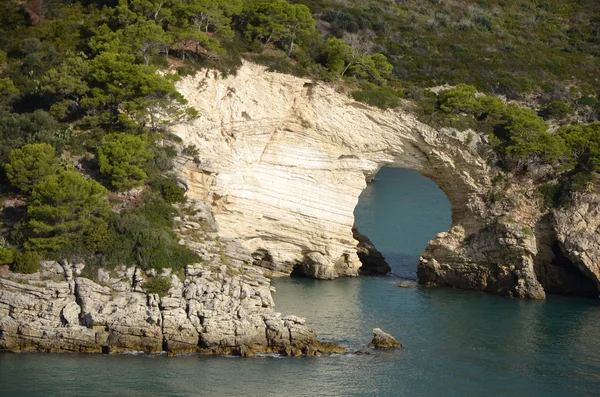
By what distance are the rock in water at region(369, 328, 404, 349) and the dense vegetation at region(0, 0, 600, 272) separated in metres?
9.18

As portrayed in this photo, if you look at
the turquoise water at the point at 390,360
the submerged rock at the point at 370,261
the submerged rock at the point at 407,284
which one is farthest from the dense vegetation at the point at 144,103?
the submerged rock at the point at 370,261

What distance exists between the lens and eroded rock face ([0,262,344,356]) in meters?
34.7

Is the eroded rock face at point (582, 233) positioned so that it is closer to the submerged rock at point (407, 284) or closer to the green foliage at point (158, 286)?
the submerged rock at point (407, 284)

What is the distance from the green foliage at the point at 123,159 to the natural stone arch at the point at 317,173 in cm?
397

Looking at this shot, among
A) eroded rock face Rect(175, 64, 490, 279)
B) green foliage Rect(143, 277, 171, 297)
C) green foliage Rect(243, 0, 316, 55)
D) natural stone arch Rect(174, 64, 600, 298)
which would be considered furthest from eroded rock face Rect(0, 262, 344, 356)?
green foliage Rect(243, 0, 316, 55)

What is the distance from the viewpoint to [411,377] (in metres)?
35.1

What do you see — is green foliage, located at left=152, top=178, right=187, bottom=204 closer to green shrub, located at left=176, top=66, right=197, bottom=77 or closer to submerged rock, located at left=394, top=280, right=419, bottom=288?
green shrub, located at left=176, top=66, right=197, bottom=77

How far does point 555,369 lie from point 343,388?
10.4 metres

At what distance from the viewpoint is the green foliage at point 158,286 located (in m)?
37.5

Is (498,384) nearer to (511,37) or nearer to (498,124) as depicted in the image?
(498,124)

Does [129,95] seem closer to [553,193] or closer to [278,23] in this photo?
[278,23]

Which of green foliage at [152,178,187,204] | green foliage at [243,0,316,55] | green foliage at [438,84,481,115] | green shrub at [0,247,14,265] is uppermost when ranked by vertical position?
green foliage at [243,0,316,55]

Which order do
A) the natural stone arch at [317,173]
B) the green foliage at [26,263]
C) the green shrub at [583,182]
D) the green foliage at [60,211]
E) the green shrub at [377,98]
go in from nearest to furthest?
the green foliage at [26,263] → the green foliage at [60,211] → the natural stone arch at [317,173] → the green shrub at [583,182] → the green shrub at [377,98]

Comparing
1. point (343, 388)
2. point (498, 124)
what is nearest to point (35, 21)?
point (498, 124)
